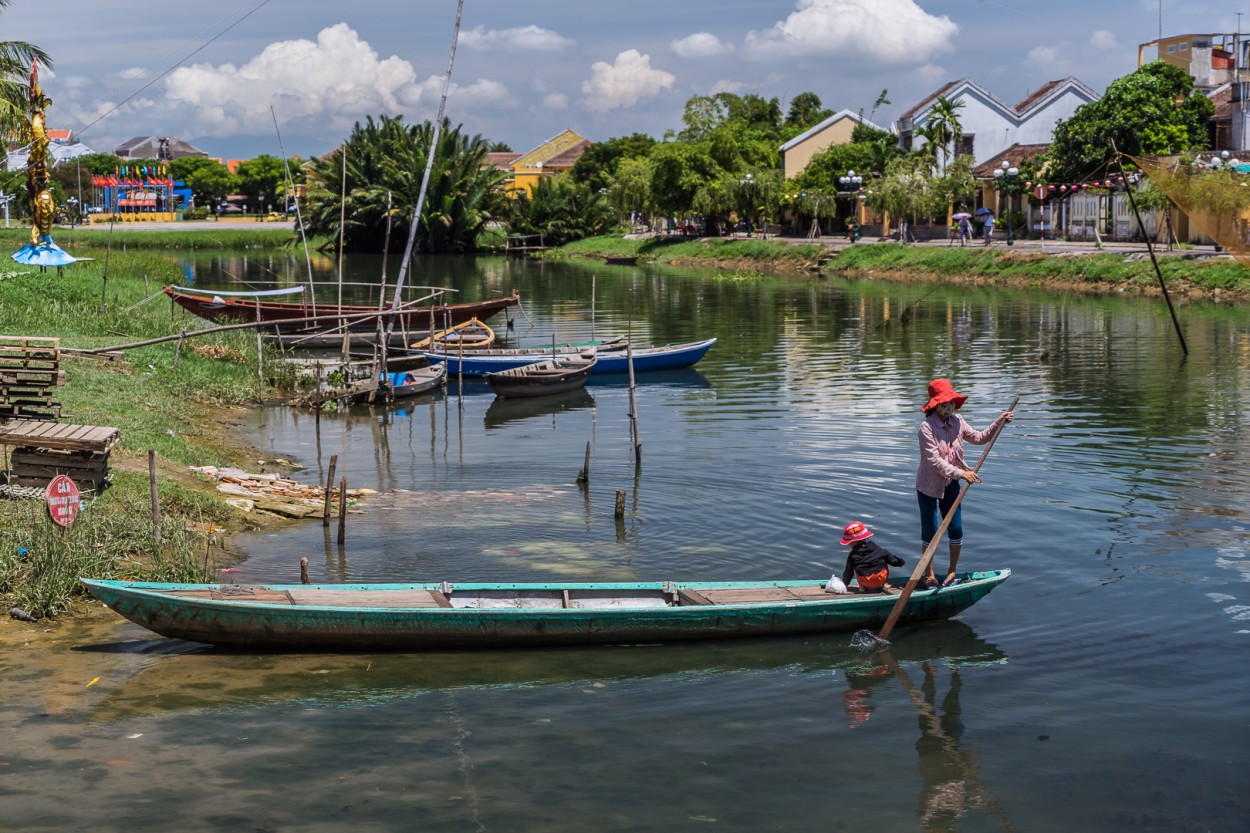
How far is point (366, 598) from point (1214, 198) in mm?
15629

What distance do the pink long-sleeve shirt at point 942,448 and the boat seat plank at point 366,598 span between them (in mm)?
5109

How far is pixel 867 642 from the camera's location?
43.3ft

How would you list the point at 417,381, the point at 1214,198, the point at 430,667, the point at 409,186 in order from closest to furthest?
1. the point at 430,667
2. the point at 1214,198
3. the point at 417,381
4. the point at 409,186

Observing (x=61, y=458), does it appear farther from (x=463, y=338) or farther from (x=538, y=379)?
(x=463, y=338)

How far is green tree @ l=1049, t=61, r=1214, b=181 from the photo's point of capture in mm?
59562

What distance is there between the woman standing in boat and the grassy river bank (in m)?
7.77

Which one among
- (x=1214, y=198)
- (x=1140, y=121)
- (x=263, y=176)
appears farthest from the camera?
(x=263, y=176)

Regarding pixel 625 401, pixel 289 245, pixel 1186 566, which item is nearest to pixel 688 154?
pixel 289 245

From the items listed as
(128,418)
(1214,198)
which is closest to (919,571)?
(1214,198)

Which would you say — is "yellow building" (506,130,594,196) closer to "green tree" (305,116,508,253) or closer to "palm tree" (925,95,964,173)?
"green tree" (305,116,508,253)

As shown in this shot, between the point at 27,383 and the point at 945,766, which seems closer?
the point at 945,766

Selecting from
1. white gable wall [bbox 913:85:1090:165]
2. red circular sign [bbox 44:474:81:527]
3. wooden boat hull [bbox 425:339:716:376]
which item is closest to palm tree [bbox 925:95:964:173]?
white gable wall [bbox 913:85:1090:165]

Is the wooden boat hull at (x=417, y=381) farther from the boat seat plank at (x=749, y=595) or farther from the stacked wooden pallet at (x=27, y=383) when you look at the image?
the boat seat plank at (x=749, y=595)

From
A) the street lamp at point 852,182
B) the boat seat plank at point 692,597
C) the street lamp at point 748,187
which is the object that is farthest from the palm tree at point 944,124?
the boat seat plank at point 692,597
